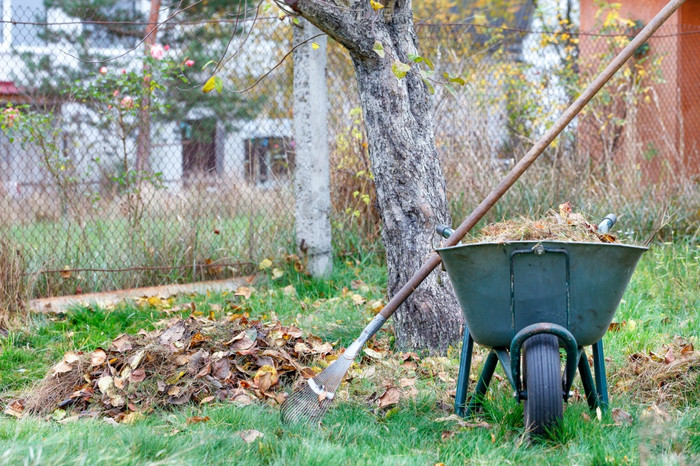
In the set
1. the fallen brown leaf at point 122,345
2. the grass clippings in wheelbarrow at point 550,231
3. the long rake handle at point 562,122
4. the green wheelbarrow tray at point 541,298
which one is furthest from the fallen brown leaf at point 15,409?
the grass clippings in wheelbarrow at point 550,231

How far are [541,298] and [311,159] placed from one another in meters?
3.38

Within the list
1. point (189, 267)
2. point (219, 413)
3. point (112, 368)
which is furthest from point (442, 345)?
point (189, 267)

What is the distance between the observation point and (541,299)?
2473 millimetres

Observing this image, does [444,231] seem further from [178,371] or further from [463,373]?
[178,371]

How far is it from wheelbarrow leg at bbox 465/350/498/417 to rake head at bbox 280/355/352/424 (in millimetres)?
524

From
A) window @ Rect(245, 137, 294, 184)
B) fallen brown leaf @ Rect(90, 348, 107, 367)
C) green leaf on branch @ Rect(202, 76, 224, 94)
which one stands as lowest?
fallen brown leaf @ Rect(90, 348, 107, 367)

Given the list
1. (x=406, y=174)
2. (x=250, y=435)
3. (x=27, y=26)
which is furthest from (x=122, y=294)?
(x=27, y=26)

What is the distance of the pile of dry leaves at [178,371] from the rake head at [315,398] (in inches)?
12.6

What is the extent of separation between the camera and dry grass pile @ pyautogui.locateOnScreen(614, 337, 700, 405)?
10.2ft

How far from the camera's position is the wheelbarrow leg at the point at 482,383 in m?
2.90

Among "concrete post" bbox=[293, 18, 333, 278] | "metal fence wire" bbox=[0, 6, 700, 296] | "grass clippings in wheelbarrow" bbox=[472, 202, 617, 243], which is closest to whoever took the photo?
"grass clippings in wheelbarrow" bbox=[472, 202, 617, 243]

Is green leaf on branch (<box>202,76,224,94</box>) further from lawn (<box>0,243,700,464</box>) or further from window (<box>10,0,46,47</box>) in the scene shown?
window (<box>10,0,46,47</box>)

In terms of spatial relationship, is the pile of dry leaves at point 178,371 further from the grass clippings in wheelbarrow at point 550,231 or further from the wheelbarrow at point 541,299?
the grass clippings in wheelbarrow at point 550,231

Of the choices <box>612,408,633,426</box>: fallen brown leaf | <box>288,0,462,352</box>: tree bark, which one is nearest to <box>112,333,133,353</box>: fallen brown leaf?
<box>288,0,462,352</box>: tree bark
